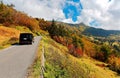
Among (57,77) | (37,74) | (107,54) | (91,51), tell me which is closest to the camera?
(37,74)

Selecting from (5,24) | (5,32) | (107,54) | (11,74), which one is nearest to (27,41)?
(5,32)

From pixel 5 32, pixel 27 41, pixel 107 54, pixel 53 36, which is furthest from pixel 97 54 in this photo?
pixel 27 41

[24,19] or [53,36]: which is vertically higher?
[24,19]

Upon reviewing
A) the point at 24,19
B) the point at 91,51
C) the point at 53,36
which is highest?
the point at 24,19

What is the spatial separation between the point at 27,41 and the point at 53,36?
5804 centimetres

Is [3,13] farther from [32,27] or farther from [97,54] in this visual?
[97,54]

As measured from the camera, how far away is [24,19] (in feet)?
336

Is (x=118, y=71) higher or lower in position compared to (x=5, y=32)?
lower

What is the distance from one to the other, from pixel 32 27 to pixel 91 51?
49.5m

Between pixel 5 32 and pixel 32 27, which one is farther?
pixel 32 27

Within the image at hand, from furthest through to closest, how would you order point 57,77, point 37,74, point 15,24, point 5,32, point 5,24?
point 15,24, point 5,24, point 5,32, point 57,77, point 37,74

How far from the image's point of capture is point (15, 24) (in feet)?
302

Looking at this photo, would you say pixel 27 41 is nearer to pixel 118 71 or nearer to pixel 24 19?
pixel 118 71

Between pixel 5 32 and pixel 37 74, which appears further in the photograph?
pixel 5 32
